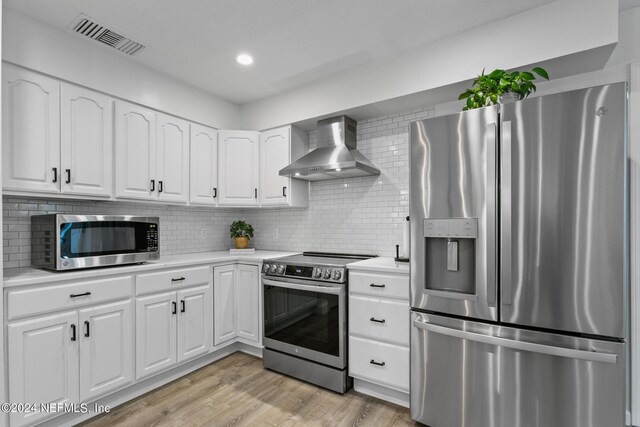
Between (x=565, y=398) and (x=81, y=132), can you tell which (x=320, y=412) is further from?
(x=81, y=132)

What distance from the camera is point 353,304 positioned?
8.32 ft

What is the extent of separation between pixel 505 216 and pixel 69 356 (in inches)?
112

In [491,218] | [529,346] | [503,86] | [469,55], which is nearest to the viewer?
[529,346]

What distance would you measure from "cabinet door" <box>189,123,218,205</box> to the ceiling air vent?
0.86 m

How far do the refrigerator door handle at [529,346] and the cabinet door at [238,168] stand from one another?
2.40m

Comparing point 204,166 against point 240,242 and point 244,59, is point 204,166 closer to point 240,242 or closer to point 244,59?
point 240,242

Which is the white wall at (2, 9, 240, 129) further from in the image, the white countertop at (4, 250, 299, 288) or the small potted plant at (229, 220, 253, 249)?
the white countertop at (4, 250, 299, 288)

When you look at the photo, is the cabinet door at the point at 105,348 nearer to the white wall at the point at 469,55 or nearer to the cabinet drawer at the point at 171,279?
the cabinet drawer at the point at 171,279

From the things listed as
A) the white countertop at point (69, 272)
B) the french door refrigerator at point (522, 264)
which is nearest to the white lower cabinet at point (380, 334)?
the french door refrigerator at point (522, 264)

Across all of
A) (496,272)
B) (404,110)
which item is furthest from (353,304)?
(404,110)

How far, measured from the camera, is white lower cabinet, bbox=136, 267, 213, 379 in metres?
2.50

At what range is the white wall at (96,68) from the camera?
213 cm

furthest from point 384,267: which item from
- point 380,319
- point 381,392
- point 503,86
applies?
point 503,86

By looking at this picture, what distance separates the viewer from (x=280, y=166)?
3.50 meters
